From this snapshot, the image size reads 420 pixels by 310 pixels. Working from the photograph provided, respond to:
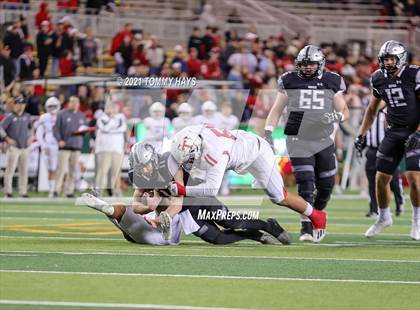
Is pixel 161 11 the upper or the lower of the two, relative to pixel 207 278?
lower

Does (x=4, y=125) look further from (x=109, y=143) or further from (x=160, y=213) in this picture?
(x=160, y=213)

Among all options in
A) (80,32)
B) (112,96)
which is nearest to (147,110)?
(112,96)

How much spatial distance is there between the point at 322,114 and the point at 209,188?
6.51 feet

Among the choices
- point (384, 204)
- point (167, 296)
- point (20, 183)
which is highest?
→ point (167, 296)

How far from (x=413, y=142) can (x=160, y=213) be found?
2.47 meters

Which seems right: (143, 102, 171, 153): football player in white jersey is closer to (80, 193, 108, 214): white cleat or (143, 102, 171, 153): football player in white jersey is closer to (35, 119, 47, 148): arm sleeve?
(35, 119, 47, 148): arm sleeve

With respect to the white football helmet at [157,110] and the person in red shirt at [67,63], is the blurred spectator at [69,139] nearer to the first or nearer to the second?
the white football helmet at [157,110]

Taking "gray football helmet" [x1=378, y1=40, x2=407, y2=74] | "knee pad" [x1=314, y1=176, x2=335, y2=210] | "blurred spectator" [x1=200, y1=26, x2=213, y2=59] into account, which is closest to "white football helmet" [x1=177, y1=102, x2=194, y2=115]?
"blurred spectator" [x1=200, y1=26, x2=213, y2=59]

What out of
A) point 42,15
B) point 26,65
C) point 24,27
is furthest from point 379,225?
point 42,15

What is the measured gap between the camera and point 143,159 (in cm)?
1030

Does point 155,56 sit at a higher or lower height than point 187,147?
lower

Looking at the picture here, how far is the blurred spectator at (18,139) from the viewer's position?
19812mm

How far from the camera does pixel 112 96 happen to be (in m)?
20.6

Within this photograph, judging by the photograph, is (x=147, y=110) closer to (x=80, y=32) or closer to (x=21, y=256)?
(x=80, y=32)
